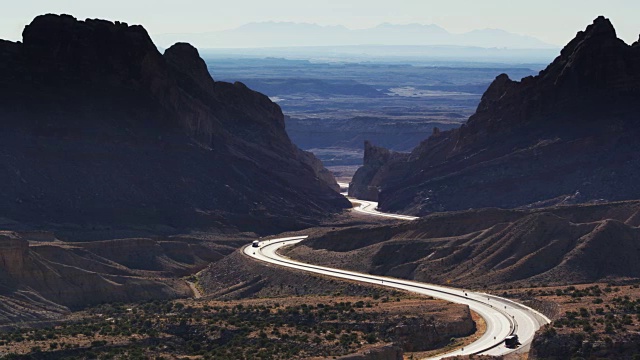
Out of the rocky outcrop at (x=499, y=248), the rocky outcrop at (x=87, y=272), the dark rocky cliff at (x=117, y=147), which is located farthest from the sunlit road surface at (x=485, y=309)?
the dark rocky cliff at (x=117, y=147)

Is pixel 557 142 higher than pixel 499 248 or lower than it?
higher

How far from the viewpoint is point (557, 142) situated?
604 feet

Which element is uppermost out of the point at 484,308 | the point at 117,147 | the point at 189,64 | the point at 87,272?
the point at 189,64

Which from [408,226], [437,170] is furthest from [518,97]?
[408,226]

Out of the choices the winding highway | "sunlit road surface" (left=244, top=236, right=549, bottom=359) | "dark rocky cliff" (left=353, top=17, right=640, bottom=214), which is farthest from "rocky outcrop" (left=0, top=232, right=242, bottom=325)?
"dark rocky cliff" (left=353, top=17, right=640, bottom=214)

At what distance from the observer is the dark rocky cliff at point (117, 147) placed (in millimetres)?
156000

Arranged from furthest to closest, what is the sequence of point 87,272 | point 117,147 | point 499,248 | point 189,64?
point 189,64 → point 117,147 → point 499,248 → point 87,272

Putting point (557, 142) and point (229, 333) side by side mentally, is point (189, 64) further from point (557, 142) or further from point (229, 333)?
point (229, 333)

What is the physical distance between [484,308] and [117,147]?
74.3 m

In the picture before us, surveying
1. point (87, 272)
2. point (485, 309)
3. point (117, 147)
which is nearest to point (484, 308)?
point (485, 309)

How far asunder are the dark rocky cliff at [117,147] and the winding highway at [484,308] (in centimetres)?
2557

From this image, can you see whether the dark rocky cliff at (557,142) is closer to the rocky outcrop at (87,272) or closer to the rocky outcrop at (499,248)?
the rocky outcrop at (499,248)

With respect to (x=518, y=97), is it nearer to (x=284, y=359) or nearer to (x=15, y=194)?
(x=15, y=194)

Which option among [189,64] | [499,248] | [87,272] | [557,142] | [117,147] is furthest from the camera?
[189,64]
